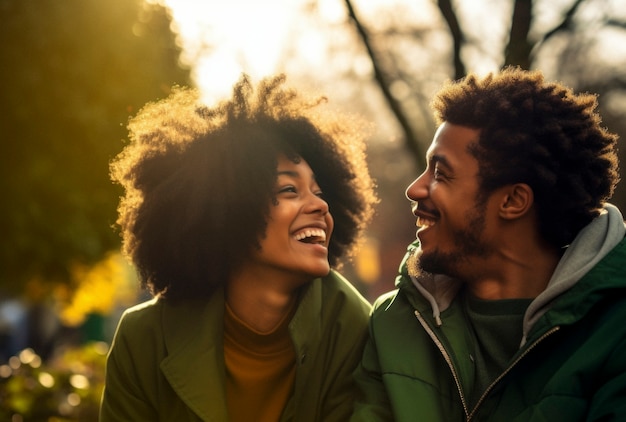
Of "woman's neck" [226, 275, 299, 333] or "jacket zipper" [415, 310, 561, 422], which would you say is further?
"woman's neck" [226, 275, 299, 333]

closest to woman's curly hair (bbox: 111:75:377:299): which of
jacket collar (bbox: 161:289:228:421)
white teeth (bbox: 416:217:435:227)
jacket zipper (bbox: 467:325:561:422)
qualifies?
jacket collar (bbox: 161:289:228:421)

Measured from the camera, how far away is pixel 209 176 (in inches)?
176

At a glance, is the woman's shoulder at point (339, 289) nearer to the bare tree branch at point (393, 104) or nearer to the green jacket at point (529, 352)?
the green jacket at point (529, 352)

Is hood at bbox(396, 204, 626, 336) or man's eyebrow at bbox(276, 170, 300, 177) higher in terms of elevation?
man's eyebrow at bbox(276, 170, 300, 177)

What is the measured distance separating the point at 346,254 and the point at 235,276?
0.81m

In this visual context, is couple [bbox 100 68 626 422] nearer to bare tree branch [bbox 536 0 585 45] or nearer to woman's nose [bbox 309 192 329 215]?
woman's nose [bbox 309 192 329 215]

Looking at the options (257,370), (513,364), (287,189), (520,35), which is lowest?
(513,364)

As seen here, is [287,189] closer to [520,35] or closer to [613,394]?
[520,35]

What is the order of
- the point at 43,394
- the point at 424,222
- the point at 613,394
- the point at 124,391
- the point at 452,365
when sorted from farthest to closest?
the point at 43,394 < the point at 124,391 < the point at 424,222 < the point at 452,365 < the point at 613,394

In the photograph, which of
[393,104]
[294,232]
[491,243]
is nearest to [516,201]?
[491,243]

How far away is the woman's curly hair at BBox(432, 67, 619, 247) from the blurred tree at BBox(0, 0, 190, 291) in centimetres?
1106

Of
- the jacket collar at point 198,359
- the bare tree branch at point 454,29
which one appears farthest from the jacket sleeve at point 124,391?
the bare tree branch at point 454,29

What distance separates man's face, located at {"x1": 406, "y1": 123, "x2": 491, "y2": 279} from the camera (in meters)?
3.89

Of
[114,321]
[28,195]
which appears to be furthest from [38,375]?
[114,321]
